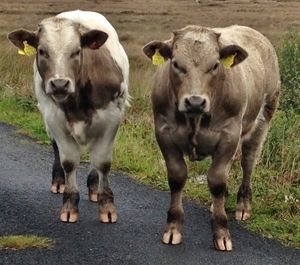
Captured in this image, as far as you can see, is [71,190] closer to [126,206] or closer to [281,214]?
[126,206]

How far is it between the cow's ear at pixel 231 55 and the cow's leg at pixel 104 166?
153cm

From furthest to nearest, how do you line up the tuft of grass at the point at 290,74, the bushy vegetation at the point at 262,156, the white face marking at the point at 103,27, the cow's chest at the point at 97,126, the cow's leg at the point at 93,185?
1. the tuft of grass at the point at 290,74
2. the cow's leg at the point at 93,185
3. the white face marking at the point at 103,27
4. the bushy vegetation at the point at 262,156
5. the cow's chest at the point at 97,126

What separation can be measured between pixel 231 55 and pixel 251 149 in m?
2.03

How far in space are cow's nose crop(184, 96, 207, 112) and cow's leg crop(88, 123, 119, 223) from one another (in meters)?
1.57

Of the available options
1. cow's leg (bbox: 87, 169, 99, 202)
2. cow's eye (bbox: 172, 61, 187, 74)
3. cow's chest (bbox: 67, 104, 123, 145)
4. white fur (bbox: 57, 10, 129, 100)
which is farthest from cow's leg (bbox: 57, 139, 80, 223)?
cow's eye (bbox: 172, 61, 187, 74)

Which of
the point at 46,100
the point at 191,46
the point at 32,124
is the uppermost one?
the point at 191,46

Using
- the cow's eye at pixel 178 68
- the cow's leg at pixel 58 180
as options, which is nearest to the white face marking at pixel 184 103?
the cow's eye at pixel 178 68

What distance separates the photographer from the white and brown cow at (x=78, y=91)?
6625mm

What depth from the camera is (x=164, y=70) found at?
6812 mm

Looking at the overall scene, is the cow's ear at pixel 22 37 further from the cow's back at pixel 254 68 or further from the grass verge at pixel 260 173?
the grass verge at pixel 260 173

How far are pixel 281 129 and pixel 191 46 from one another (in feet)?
14.0

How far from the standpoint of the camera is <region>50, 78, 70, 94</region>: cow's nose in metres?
6.38

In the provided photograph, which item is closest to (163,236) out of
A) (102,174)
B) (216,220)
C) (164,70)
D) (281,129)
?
(216,220)

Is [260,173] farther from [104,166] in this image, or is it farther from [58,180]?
[58,180]
